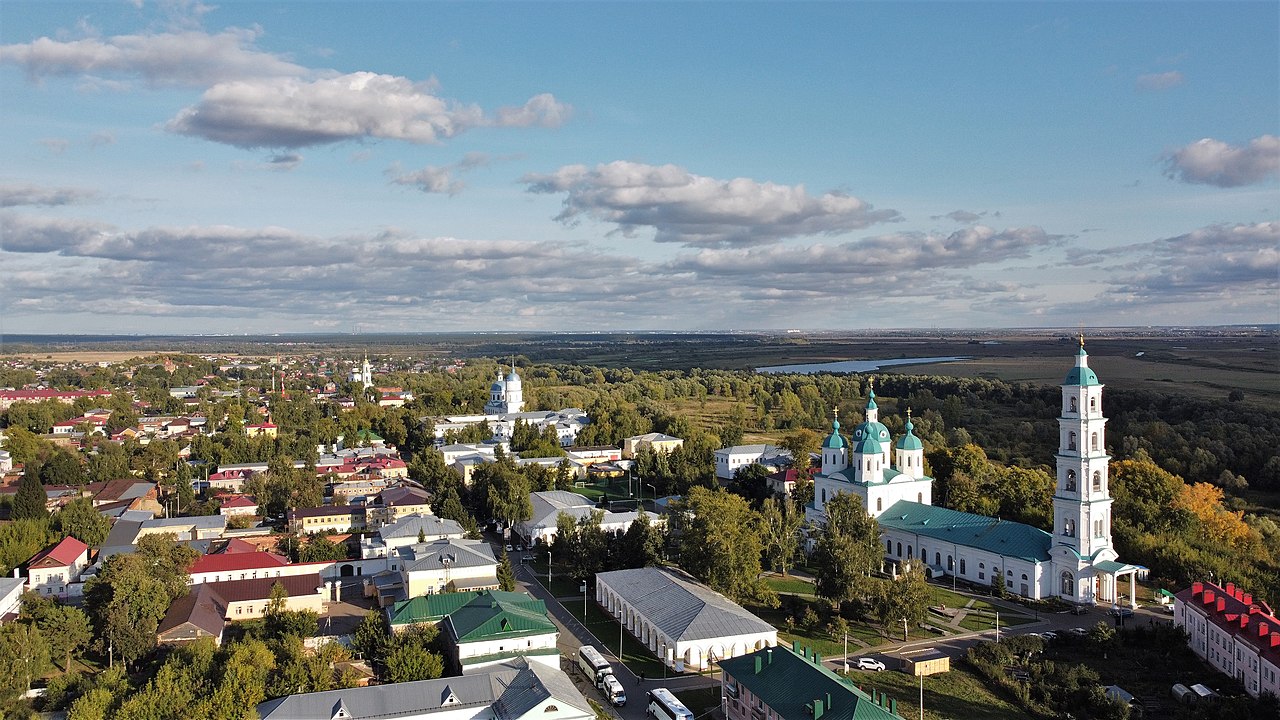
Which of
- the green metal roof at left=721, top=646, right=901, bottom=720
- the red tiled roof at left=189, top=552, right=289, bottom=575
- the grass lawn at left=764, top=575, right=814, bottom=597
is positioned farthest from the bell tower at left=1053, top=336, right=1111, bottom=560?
the red tiled roof at left=189, top=552, right=289, bottom=575

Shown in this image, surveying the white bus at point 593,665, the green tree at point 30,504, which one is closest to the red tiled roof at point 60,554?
the green tree at point 30,504

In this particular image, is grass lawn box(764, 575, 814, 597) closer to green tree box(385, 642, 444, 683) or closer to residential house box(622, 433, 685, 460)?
green tree box(385, 642, 444, 683)

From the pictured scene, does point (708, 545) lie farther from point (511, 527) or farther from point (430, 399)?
point (430, 399)

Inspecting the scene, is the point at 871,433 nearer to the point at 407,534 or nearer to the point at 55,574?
the point at 407,534

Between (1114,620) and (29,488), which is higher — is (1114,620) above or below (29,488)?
below

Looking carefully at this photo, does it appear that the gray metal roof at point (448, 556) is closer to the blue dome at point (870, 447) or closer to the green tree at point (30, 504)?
the blue dome at point (870, 447)

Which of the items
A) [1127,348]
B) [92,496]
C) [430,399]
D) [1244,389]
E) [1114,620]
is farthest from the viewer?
[1127,348]

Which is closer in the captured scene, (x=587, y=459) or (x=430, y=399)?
(x=587, y=459)

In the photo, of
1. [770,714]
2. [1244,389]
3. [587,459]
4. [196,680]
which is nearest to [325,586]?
[196,680]
